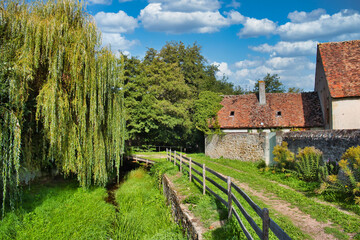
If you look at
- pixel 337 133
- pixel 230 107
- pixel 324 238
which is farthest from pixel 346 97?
pixel 324 238

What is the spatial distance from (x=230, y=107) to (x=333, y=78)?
9.40 m

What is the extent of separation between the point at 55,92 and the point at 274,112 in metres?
17.1

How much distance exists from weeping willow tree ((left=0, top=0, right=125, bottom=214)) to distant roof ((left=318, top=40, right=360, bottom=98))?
12197 mm

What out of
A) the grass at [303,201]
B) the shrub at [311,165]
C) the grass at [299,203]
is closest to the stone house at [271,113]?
the grass at [303,201]

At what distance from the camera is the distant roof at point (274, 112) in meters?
19.5

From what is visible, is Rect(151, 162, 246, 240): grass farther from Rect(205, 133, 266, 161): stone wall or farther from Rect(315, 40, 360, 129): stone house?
Rect(315, 40, 360, 129): stone house

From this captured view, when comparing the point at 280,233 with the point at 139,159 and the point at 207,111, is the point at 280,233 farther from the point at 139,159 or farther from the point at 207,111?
the point at 207,111

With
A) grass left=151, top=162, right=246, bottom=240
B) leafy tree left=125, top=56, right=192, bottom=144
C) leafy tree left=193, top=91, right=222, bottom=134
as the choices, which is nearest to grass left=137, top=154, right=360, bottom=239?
grass left=151, top=162, right=246, bottom=240

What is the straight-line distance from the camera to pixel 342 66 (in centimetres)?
1538

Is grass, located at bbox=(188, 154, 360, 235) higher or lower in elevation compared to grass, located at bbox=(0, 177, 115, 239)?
higher

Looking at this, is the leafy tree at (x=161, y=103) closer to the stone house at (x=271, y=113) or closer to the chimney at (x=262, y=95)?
the stone house at (x=271, y=113)

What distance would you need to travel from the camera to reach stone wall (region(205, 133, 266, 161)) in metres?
15.9

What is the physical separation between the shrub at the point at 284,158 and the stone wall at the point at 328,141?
56 cm

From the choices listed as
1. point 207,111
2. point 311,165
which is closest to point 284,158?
point 311,165
